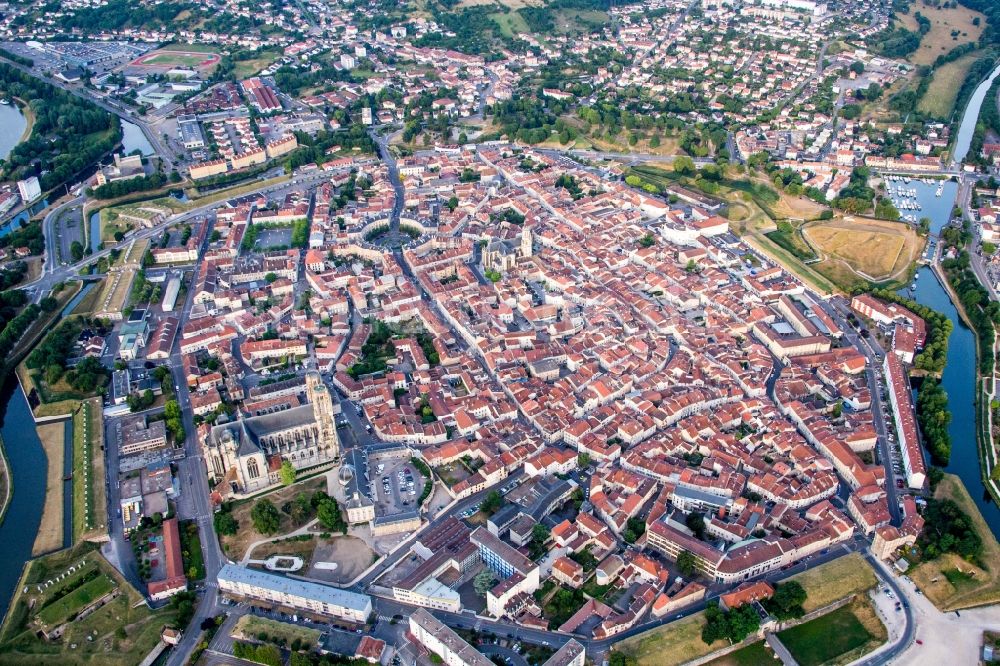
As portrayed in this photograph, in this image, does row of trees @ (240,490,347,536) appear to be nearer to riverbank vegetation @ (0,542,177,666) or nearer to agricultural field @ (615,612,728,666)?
riverbank vegetation @ (0,542,177,666)

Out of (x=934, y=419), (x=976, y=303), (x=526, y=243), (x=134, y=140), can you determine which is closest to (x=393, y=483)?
(x=526, y=243)

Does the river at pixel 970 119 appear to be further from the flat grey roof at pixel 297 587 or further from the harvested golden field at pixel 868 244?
the flat grey roof at pixel 297 587

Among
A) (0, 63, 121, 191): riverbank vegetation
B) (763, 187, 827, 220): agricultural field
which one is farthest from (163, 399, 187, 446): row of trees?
(763, 187, 827, 220): agricultural field

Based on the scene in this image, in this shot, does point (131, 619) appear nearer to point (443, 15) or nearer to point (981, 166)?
point (981, 166)

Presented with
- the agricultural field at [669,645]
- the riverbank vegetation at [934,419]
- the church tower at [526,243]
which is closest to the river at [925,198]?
the riverbank vegetation at [934,419]

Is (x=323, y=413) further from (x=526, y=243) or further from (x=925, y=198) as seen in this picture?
(x=925, y=198)

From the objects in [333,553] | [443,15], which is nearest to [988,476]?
[333,553]
